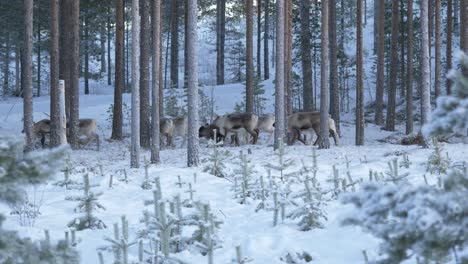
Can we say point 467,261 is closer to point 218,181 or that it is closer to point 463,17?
point 218,181

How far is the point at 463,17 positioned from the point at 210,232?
66.2 ft

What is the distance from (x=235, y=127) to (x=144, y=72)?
17.3 ft

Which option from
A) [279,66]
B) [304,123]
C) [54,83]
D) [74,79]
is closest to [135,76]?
[279,66]

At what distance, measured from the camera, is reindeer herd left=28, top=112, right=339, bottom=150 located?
68.3 ft

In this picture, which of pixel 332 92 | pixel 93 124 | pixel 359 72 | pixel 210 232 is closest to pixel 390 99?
pixel 332 92

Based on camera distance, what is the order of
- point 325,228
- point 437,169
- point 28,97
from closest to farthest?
point 325,228 → point 437,169 → point 28,97

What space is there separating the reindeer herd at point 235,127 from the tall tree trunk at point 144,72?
2.98ft

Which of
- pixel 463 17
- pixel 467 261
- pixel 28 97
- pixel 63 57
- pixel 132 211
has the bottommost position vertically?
pixel 132 211

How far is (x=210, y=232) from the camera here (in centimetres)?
548

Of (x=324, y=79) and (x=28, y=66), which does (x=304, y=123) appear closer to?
(x=324, y=79)

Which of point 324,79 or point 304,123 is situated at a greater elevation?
point 324,79

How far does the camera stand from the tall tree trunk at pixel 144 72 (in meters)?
18.0

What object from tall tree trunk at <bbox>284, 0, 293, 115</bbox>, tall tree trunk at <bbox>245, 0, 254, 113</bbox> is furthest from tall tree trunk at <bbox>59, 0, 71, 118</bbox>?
tall tree trunk at <bbox>284, 0, 293, 115</bbox>

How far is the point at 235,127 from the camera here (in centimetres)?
2195
